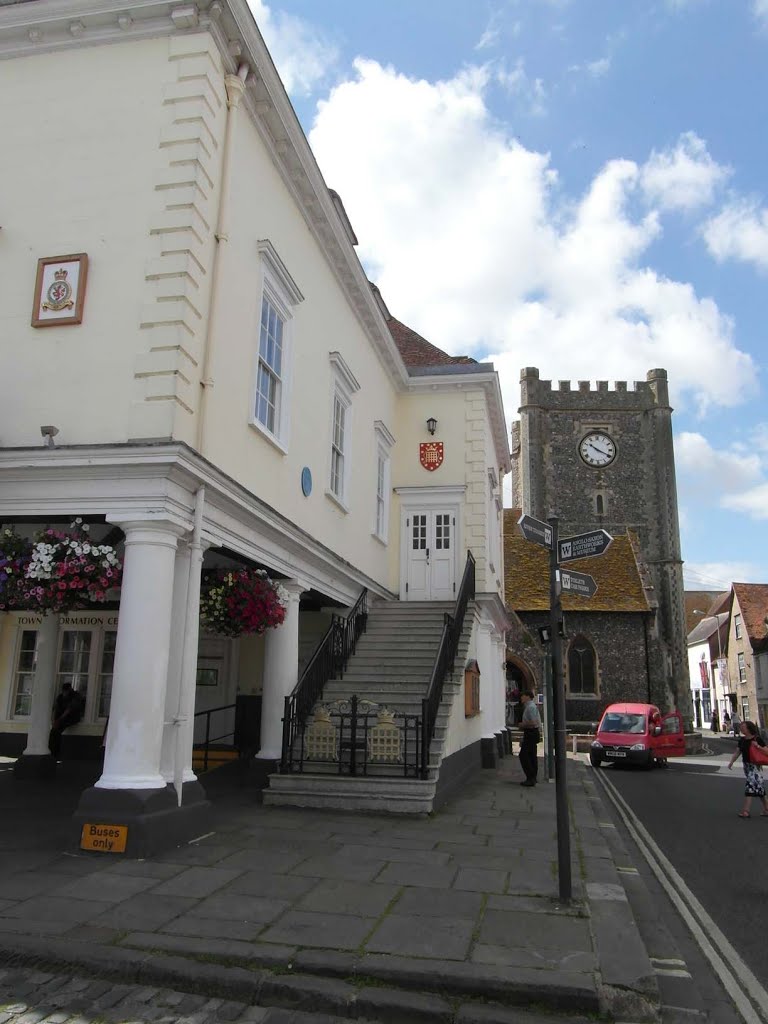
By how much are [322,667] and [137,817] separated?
5771 mm

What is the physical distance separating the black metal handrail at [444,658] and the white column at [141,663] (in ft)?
12.7

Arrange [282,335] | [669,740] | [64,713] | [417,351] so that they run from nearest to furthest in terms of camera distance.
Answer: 1. [282,335]
2. [64,713]
3. [417,351]
4. [669,740]

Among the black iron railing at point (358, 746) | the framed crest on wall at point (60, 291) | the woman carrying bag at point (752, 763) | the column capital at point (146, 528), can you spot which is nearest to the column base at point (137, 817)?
the column capital at point (146, 528)

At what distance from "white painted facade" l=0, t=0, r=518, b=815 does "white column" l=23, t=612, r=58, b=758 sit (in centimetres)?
365

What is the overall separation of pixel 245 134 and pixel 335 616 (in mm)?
7772

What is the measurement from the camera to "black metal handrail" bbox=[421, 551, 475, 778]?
10406 millimetres

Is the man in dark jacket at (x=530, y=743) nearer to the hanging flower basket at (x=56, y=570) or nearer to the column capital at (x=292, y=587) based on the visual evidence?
the column capital at (x=292, y=587)

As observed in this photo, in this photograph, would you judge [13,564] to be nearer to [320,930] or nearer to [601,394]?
[320,930]

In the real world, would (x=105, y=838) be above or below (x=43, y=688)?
below

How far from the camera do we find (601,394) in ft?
160

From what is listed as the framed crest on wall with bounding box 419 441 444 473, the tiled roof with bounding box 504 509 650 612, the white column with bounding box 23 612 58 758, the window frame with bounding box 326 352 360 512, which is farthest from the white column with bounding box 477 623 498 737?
the tiled roof with bounding box 504 509 650 612

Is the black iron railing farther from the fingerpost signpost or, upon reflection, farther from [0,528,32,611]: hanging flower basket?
[0,528,32,611]: hanging flower basket

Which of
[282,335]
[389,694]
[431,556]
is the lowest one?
[389,694]

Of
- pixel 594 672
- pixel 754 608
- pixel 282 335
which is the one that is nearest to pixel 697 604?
pixel 754 608
